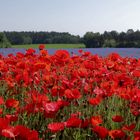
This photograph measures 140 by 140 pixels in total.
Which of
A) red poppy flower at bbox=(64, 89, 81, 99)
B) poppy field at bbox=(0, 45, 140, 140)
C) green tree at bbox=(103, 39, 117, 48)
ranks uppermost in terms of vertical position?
red poppy flower at bbox=(64, 89, 81, 99)

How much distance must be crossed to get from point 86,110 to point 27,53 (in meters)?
2.08

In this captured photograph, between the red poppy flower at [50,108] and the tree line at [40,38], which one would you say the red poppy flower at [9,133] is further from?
the tree line at [40,38]

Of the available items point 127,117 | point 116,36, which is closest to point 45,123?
point 127,117

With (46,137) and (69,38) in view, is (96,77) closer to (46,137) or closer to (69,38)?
(46,137)

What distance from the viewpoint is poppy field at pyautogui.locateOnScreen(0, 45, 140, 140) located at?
2371 millimetres

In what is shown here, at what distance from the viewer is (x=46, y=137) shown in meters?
2.97

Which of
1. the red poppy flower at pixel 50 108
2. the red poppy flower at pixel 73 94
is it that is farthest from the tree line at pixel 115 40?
the red poppy flower at pixel 50 108

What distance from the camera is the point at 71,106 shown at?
3.32 m

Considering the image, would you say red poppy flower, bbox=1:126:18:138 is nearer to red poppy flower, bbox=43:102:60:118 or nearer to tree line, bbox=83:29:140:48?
red poppy flower, bbox=43:102:60:118

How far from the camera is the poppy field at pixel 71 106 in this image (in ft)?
7.78

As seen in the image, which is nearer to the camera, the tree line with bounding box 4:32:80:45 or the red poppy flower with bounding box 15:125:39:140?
the red poppy flower with bounding box 15:125:39:140

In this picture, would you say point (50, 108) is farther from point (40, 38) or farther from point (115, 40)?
point (40, 38)

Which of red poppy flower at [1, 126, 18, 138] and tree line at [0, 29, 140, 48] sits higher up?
red poppy flower at [1, 126, 18, 138]

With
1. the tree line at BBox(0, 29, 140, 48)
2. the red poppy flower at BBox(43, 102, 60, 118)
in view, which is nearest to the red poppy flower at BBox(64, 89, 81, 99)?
the red poppy flower at BBox(43, 102, 60, 118)
